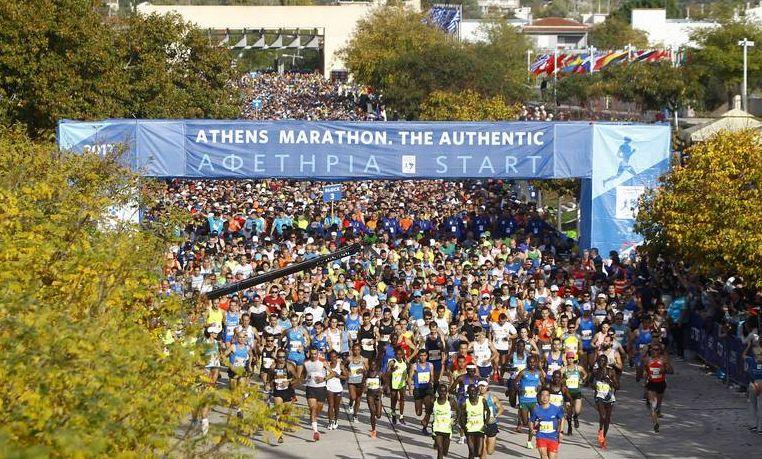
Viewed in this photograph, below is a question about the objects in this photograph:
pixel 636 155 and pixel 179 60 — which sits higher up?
pixel 179 60

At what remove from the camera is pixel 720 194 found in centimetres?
2336

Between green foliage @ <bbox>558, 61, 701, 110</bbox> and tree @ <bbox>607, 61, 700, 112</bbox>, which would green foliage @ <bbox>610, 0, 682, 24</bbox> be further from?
tree @ <bbox>607, 61, 700, 112</bbox>

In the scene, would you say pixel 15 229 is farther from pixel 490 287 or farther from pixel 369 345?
pixel 490 287

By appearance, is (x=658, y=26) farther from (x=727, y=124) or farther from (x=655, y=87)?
(x=727, y=124)

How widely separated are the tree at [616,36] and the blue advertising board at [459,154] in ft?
252

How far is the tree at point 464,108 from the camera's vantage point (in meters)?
47.8

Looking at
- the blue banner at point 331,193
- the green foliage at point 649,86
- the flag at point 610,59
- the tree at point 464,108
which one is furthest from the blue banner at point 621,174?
the flag at point 610,59

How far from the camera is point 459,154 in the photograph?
2864 centimetres

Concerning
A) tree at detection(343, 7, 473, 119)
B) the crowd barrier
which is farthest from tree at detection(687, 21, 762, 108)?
the crowd barrier

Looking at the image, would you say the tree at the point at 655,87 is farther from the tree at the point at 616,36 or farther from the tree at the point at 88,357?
the tree at the point at 88,357

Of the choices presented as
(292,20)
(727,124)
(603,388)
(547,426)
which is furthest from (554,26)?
(547,426)

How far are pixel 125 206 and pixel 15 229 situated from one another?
436 inches

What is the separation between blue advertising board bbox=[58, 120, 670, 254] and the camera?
28.5 metres

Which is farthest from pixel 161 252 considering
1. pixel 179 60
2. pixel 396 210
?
pixel 179 60
